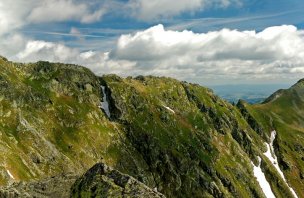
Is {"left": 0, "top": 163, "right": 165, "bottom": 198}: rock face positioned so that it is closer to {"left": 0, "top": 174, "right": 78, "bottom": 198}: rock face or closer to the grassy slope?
{"left": 0, "top": 174, "right": 78, "bottom": 198}: rock face

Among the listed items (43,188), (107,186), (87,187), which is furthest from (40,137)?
(107,186)

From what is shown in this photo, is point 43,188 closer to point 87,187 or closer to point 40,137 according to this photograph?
→ point 87,187

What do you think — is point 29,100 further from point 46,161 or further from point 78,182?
Answer: point 78,182

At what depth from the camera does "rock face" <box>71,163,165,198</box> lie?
34.4 metres

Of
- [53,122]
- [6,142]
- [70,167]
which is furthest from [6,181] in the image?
[53,122]

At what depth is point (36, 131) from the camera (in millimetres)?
170250

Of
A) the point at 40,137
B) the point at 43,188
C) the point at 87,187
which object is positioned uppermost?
the point at 87,187

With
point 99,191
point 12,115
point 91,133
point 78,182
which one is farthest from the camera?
point 91,133

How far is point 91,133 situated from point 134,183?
6523 inches

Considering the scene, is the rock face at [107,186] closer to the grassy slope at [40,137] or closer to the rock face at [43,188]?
the rock face at [43,188]

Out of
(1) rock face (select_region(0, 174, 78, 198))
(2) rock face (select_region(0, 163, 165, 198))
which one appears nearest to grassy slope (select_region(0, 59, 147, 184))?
(1) rock face (select_region(0, 174, 78, 198))

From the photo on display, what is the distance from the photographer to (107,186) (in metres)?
35.5

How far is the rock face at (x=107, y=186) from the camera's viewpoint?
3441 cm

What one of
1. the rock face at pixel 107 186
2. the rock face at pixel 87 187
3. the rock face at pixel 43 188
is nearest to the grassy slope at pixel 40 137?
the rock face at pixel 43 188
